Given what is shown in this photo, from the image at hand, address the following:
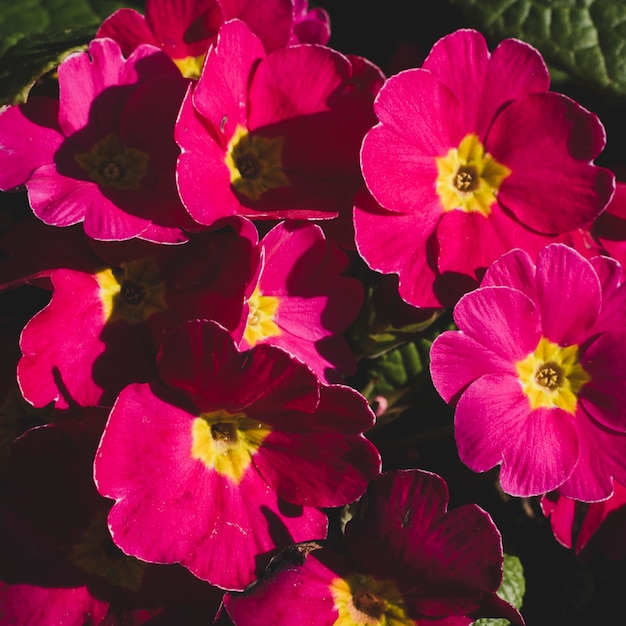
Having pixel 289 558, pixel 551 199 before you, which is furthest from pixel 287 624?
pixel 551 199

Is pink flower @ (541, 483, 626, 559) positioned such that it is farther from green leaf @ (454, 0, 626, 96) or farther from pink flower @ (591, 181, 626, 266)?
green leaf @ (454, 0, 626, 96)

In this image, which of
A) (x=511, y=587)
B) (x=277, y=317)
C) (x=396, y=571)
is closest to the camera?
(x=396, y=571)

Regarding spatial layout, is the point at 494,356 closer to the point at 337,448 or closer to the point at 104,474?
the point at 337,448

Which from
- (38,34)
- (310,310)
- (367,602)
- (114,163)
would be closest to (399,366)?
(310,310)

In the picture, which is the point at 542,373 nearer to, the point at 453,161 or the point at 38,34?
the point at 453,161

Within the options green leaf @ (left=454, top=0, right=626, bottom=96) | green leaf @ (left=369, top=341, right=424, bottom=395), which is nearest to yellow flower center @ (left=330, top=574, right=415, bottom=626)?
green leaf @ (left=369, top=341, right=424, bottom=395)

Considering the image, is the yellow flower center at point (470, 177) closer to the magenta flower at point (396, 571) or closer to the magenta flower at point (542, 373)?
the magenta flower at point (542, 373)
